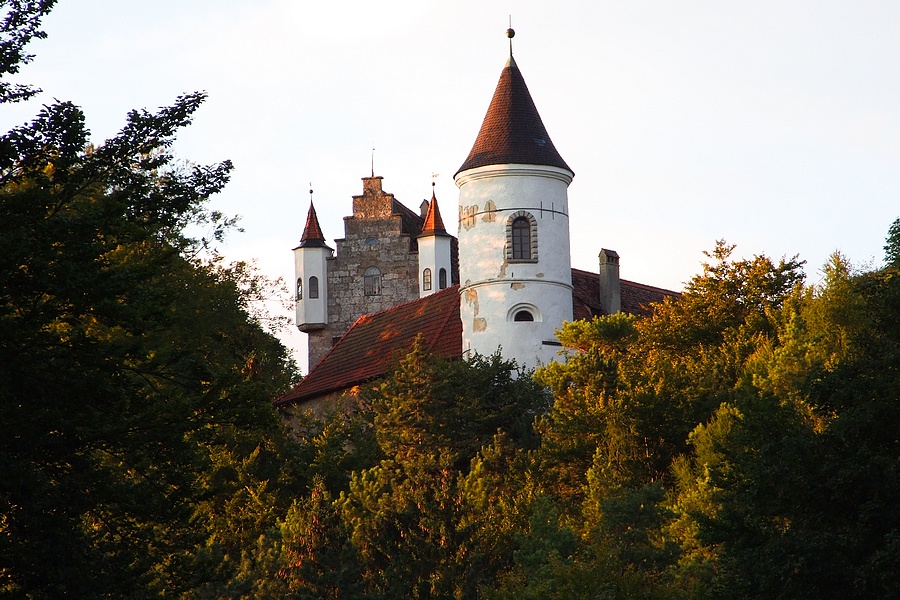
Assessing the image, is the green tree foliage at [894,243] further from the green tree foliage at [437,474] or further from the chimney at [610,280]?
the chimney at [610,280]

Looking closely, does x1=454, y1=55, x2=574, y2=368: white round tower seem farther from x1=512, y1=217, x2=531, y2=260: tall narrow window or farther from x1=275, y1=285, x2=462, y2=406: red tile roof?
x1=275, y1=285, x2=462, y2=406: red tile roof

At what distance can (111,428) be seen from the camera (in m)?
16.0

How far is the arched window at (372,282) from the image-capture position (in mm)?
67375

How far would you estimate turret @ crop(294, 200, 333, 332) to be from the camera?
66812 millimetres

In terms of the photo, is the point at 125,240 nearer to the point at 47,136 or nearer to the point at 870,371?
the point at 47,136

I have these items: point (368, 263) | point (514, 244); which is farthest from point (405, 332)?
point (368, 263)

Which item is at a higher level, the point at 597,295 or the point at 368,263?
the point at 368,263

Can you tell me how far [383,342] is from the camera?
48250mm

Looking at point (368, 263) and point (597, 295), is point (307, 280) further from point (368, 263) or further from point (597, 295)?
point (597, 295)

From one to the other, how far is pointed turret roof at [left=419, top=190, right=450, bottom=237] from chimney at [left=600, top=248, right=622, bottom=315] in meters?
19.9

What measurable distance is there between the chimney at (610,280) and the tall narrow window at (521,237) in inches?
222

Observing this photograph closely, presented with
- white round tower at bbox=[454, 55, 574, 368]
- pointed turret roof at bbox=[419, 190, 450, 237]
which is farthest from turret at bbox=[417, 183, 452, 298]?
white round tower at bbox=[454, 55, 574, 368]

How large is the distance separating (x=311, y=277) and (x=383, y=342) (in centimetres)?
1980

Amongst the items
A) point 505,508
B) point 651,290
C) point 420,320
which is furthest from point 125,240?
point 651,290
